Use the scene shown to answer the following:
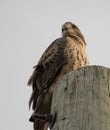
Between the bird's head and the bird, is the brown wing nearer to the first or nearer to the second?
the bird

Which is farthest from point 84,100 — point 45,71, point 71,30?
point 71,30

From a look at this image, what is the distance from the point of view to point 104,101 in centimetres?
320

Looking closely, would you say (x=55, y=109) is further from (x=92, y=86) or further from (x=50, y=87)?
(x=50, y=87)

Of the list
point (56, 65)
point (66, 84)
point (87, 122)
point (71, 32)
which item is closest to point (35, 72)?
point (56, 65)

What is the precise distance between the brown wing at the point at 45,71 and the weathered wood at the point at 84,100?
2.20m

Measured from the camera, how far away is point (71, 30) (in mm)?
8297

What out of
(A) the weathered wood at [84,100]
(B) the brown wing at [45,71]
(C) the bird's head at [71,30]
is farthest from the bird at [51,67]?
(A) the weathered wood at [84,100]

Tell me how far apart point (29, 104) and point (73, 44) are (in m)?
1.72

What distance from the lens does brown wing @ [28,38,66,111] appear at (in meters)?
6.00

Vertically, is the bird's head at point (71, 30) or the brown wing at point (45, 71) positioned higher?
the bird's head at point (71, 30)

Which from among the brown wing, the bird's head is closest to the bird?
the brown wing

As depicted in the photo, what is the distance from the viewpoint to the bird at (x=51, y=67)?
5.64 meters

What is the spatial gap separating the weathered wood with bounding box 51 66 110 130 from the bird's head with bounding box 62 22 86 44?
466cm

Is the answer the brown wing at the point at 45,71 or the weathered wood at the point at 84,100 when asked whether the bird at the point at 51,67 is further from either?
the weathered wood at the point at 84,100
